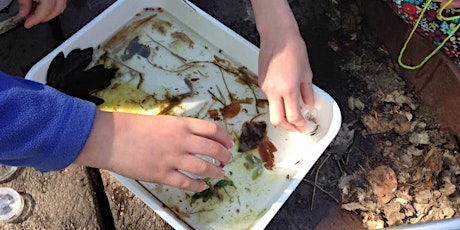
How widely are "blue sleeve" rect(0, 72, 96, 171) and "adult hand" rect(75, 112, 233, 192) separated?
50mm

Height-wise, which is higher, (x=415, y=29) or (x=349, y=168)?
(x=415, y=29)

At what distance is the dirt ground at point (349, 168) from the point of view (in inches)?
49.8

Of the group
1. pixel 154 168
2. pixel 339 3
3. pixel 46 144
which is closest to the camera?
pixel 46 144

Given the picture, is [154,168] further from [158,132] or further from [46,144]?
[46,144]

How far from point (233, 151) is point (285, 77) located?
24 centimetres

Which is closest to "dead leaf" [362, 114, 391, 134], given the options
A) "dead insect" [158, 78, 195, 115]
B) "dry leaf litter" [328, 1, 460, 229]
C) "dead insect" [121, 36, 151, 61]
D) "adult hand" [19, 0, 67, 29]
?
"dry leaf litter" [328, 1, 460, 229]

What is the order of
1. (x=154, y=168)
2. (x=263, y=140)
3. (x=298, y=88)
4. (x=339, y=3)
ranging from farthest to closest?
(x=339, y=3) → (x=263, y=140) → (x=298, y=88) → (x=154, y=168)

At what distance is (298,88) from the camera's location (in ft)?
3.62

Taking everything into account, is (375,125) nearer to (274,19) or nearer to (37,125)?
(274,19)

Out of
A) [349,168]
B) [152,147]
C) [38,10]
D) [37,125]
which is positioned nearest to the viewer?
[37,125]

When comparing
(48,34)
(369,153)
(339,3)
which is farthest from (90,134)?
(339,3)

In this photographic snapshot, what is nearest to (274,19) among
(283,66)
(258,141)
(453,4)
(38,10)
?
(283,66)

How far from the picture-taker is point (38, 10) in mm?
1230

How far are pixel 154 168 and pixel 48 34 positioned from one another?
633 millimetres
